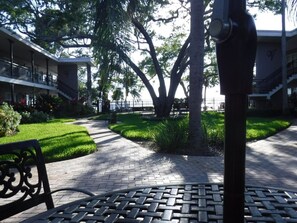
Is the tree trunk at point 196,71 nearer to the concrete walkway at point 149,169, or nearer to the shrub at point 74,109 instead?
the concrete walkway at point 149,169

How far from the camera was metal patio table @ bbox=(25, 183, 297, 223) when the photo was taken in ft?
5.97

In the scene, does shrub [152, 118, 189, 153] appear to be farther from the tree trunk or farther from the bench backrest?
the bench backrest

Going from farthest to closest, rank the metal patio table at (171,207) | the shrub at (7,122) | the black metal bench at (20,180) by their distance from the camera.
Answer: the shrub at (7,122), the black metal bench at (20,180), the metal patio table at (171,207)

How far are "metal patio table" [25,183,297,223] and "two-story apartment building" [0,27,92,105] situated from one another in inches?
756

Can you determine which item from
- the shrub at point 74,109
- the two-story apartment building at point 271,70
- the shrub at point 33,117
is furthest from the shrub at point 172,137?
the shrub at point 74,109

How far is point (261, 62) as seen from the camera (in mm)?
27172

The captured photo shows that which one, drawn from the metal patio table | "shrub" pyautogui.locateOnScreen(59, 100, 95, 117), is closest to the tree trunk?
the metal patio table

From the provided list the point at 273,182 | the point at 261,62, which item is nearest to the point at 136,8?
the point at 273,182

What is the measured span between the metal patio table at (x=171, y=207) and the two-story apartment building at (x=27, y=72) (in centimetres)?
1920

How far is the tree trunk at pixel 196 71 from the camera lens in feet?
29.1

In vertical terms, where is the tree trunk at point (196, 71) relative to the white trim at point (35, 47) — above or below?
below

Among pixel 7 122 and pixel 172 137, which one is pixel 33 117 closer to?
pixel 7 122

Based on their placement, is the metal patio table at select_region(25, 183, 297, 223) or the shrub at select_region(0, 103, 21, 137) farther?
the shrub at select_region(0, 103, 21, 137)

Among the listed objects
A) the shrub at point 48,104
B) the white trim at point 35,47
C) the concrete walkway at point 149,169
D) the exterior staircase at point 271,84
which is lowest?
the concrete walkway at point 149,169
